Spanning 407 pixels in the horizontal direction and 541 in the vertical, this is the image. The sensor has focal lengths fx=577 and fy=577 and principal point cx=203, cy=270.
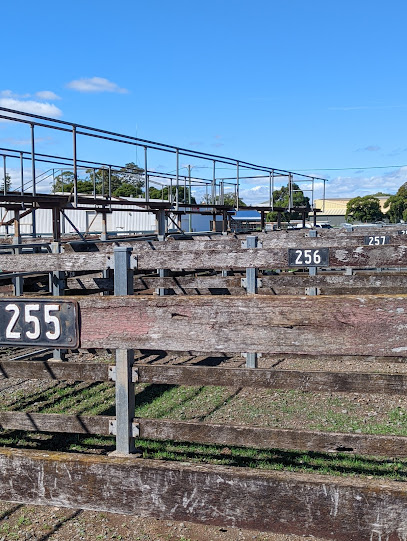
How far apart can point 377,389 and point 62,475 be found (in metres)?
2.15

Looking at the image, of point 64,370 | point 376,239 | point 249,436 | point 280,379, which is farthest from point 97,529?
point 376,239

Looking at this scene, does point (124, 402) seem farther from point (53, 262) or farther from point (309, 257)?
point (309, 257)

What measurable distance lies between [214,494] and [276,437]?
4.53 ft

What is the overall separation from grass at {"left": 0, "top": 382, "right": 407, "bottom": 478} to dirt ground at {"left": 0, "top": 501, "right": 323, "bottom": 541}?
74 centimetres

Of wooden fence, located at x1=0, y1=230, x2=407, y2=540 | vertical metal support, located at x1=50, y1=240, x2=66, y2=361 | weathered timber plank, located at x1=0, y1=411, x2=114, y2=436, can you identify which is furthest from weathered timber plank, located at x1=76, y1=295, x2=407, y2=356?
vertical metal support, located at x1=50, y1=240, x2=66, y2=361

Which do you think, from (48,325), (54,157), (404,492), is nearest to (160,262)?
(48,325)

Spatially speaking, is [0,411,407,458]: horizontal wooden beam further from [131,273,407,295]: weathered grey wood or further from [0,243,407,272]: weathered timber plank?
[131,273,407,295]: weathered grey wood

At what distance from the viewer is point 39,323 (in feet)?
8.11

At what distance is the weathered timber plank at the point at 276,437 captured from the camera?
3227mm

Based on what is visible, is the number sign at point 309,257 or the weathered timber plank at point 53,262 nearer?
the weathered timber plank at point 53,262

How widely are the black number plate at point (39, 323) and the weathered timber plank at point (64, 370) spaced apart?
48.2 inches

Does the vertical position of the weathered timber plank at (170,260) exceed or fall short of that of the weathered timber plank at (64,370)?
it exceeds it

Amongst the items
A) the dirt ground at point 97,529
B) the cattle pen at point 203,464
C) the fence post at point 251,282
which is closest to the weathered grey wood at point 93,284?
the fence post at point 251,282

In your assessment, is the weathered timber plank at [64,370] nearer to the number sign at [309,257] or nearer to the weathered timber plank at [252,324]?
the weathered timber plank at [252,324]
